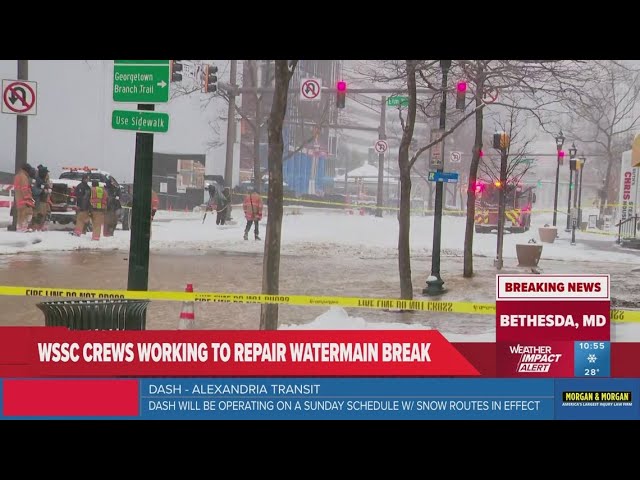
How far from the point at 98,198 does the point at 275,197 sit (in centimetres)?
161

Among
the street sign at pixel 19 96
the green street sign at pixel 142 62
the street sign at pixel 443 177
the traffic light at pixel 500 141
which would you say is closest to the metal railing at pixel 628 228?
the traffic light at pixel 500 141

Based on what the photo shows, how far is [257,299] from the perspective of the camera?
6.24 meters

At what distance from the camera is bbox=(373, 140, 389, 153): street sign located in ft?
22.9

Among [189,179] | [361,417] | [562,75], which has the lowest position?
[361,417]

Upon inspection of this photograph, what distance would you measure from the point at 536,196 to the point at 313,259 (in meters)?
2.21

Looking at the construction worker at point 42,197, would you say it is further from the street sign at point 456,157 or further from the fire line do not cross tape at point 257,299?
the street sign at point 456,157

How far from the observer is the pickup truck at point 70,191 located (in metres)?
6.48

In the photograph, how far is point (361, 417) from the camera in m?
5.84

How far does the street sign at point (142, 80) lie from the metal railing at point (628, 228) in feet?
13.7

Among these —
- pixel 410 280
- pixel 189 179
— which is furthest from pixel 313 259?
pixel 189 179

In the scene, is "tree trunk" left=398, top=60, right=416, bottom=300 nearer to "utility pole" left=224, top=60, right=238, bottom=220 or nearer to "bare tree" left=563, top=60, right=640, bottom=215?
"bare tree" left=563, top=60, right=640, bottom=215

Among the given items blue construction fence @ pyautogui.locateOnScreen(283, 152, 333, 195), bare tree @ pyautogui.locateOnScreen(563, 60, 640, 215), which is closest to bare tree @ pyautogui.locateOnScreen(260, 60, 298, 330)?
blue construction fence @ pyautogui.locateOnScreen(283, 152, 333, 195)

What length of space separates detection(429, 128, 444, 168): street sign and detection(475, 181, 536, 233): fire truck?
541 millimetres

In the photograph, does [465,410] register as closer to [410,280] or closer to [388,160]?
[410,280]
